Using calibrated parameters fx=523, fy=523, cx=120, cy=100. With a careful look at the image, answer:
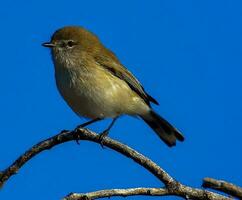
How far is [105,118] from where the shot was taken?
26.0 ft

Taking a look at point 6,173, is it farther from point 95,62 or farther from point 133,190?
point 95,62

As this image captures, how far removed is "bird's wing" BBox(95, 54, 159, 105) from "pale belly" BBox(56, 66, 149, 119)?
0.48 ft

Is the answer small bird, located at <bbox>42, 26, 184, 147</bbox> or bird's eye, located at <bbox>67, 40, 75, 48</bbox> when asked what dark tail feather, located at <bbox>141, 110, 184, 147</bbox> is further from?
bird's eye, located at <bbox>67, 40, 75, 48</bbox>

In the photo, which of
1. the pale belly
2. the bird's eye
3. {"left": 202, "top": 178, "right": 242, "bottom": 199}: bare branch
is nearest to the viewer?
{"left": 202, "top": 178, "right": 242, "bottom": 199}: bare branch

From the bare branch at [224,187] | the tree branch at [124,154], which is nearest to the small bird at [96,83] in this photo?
the tree branch at [124,154]

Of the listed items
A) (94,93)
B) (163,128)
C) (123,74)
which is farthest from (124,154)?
(163,128)

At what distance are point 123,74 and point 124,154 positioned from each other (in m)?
4.07

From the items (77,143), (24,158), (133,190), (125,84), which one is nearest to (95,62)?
(125,84)

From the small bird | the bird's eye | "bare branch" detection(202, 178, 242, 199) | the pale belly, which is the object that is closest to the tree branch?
"bare branch" detection(202, 178, 242, 199)

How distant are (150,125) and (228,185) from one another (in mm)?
5529

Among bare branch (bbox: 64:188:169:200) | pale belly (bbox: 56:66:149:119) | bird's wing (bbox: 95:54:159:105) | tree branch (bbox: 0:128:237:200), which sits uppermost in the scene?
bird's wing (bbox: 95:54:159:105)

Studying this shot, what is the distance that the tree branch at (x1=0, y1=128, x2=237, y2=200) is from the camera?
3.46 meters

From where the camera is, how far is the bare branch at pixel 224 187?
3.17 m

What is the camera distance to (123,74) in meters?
8.16
